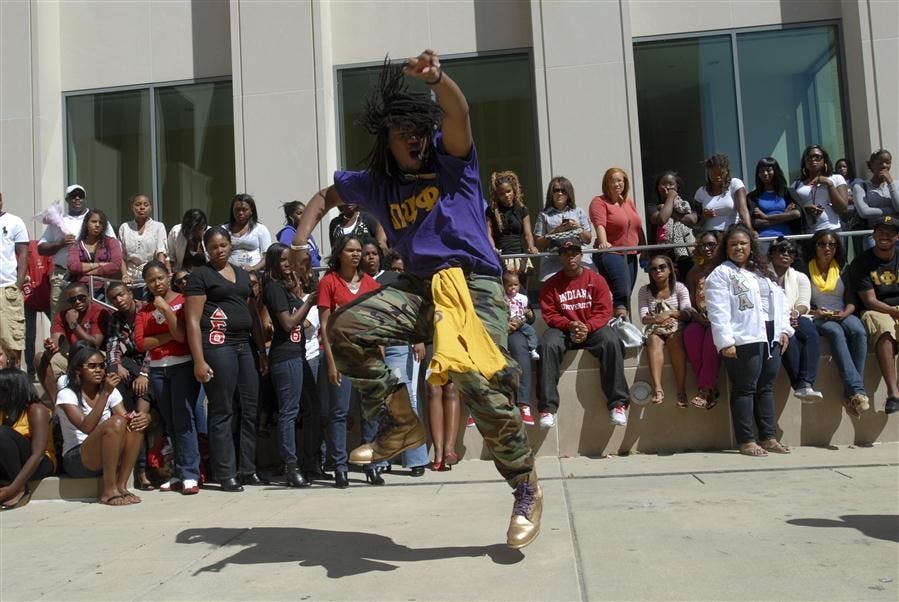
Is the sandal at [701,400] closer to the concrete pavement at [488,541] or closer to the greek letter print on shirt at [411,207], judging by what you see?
the concrete pavement at [488,541]

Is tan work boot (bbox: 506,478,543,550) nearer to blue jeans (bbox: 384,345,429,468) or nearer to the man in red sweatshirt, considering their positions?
blue jeans (bbox: 384,345,429,468)

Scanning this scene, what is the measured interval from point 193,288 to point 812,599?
17.1 ft

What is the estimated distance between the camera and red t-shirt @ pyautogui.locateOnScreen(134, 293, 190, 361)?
23.9ft

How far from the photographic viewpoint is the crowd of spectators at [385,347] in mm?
7164

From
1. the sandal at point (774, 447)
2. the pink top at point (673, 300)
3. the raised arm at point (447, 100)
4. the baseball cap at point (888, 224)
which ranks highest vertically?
the raised arm at point (447, 100)

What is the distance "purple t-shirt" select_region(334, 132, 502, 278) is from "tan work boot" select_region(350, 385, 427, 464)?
678 mm

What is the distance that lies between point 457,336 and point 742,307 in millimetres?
4077

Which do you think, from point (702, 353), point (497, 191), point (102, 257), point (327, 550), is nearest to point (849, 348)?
point (702, 353)

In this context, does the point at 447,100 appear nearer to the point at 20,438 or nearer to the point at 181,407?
the point at 181,407

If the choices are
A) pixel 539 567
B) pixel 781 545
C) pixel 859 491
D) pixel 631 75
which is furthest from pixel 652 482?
pixel 631 75

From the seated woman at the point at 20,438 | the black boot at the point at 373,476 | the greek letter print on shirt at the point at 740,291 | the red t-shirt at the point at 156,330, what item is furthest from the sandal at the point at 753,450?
the seated woman at the point at 20,438

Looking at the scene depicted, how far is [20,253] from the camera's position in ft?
30.7

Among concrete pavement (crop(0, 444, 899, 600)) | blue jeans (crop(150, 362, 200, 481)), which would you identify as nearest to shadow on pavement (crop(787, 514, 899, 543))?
concrete pavement (crop(0, 444, 899, 600))

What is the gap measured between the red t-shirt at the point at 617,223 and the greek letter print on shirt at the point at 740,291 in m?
1.60
